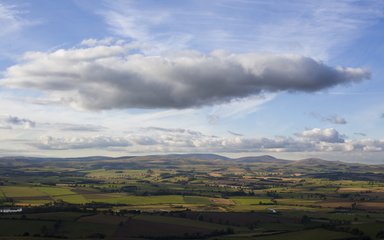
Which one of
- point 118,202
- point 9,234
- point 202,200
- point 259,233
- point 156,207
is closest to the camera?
point 9,234

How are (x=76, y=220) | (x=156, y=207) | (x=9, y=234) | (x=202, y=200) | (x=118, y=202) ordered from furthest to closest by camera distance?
(x=202, y=200), (x=118, y=202), (x=156, y=207), (x=76, y=220), (x=9, y=234)

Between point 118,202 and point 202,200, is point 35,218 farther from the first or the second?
point 202,200

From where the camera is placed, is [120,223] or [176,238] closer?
[176,238]

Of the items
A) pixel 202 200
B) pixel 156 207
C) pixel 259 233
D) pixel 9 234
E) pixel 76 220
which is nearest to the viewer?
pixel 9 234

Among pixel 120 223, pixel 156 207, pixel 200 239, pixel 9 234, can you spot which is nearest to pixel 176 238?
pixel 200 239

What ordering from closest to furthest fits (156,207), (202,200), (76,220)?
1. (76,220)
2. (156,207)
3. (202,200)

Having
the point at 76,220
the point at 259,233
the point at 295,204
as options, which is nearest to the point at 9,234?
the point at 76,220

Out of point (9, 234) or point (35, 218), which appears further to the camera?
point (35, 218)

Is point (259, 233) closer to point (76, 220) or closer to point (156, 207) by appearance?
point (76, 220)
